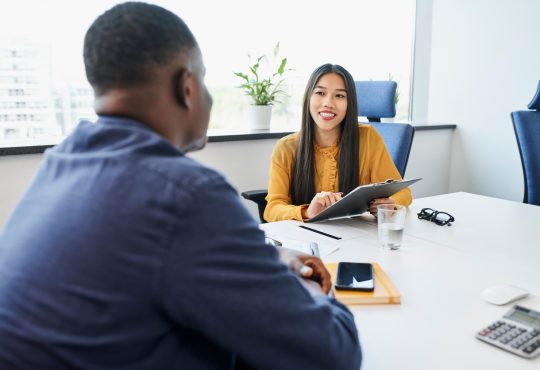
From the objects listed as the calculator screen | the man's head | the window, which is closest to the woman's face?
the window

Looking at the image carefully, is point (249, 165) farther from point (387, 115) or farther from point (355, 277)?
point (355, 277)

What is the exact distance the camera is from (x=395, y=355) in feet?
2.89

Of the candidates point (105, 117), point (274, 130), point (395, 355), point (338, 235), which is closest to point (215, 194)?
point (105, 117)

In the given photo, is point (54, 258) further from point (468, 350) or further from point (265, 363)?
point (468, 350)

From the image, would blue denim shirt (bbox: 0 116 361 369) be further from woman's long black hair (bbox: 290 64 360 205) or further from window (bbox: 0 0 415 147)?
window (bbox: 0 0 415 147)

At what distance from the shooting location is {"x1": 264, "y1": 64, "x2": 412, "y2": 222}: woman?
6.77 feet

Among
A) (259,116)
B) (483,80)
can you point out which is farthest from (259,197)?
(483,80)

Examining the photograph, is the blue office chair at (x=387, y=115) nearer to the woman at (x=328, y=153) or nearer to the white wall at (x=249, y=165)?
the woman at (x=328, y=153)

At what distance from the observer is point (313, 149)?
6.97 feet

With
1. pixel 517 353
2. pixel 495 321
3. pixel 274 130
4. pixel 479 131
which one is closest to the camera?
pixel 517 353

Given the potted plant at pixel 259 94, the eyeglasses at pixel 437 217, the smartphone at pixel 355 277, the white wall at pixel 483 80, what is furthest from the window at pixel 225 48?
the smartphone at pixel 355 277

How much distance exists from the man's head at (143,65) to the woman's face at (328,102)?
1.43m

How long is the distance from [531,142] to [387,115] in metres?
0.70

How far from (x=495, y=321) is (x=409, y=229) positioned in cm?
67
